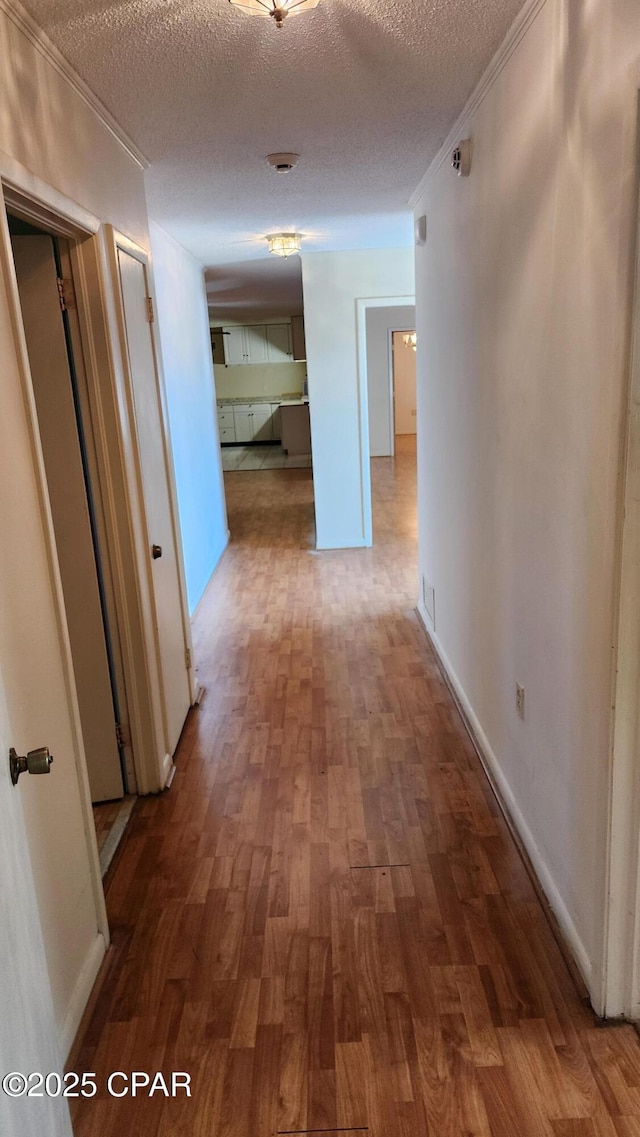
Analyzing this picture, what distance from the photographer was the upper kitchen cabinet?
12273mm

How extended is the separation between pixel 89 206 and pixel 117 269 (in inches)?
9.8

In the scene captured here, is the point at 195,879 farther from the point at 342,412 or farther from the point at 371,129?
the point at 342,412

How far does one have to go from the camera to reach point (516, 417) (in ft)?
7.25

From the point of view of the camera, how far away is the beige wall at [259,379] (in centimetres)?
1270

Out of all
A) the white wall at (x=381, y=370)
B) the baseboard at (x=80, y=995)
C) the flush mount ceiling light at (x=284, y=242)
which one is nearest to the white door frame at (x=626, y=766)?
the baseboard at (x=80, y=995)

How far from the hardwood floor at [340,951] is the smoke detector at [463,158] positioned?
218 centimetres

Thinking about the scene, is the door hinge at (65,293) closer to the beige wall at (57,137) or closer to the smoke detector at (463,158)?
the beige wall at (57,137)

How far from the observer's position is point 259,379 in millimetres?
12844

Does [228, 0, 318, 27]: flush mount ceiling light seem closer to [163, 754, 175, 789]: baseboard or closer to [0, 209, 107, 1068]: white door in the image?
[0, 209, 107, 1068]: white door

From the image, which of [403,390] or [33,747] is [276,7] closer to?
[33,747]

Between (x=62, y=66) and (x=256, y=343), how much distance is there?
1067 cm

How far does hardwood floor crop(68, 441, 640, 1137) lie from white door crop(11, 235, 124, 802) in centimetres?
33

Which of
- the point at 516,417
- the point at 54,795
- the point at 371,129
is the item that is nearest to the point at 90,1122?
the point at 54,795

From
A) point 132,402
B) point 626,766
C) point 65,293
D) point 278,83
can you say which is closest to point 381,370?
point 132,402
